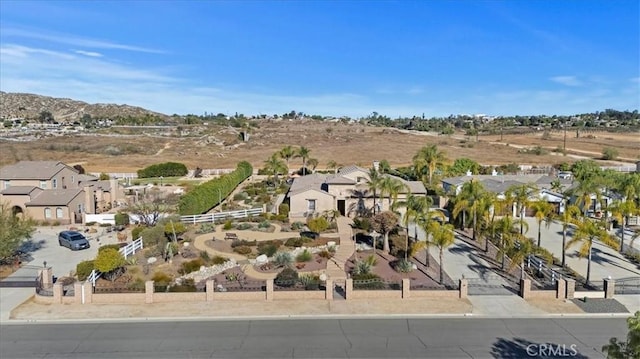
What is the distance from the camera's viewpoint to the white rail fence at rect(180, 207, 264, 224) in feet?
149

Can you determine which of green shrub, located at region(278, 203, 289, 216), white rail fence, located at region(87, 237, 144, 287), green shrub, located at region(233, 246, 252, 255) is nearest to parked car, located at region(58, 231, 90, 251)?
white rail fence, located at region(87, 237, 144, 287)

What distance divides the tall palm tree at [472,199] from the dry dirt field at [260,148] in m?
54.2

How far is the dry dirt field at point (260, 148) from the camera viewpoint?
321ft

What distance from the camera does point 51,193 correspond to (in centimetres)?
4759

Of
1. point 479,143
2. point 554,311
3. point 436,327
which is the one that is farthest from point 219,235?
point 479,143

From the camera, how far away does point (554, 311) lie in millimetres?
25219

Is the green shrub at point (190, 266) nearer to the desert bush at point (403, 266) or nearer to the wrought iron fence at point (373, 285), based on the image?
the wrought iron fence at point (373, 285)

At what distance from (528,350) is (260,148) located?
329ft

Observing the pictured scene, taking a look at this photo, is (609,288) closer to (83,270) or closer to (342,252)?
(342,252)

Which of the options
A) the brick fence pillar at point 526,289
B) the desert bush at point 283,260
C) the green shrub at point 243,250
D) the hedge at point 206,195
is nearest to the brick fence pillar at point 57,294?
the green shrub at point 243,250

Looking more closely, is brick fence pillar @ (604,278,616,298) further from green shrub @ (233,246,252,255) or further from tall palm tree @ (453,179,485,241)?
green shrub @ (233,246,252,255)

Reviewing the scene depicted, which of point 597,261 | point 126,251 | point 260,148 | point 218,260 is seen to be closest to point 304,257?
point 218,260

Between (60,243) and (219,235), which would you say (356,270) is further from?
(60,243)

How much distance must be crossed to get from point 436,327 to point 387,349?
355 centimetres
